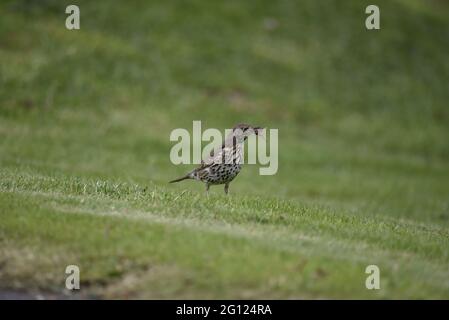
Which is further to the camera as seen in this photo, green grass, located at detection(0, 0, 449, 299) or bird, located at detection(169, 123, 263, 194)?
bird, located at detection(169, 123, 263, 194)

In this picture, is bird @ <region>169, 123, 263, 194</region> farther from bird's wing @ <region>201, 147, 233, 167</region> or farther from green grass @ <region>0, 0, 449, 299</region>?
green grass @ <region>0, 0, 449, 299</region>

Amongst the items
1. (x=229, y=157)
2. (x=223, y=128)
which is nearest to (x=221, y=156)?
(x=229, y=157)

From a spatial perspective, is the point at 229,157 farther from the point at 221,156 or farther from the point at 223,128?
the point at 223,128

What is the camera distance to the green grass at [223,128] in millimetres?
10492

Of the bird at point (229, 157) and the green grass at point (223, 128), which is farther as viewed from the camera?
the bird at point (229, 157)

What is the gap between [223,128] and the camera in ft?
111

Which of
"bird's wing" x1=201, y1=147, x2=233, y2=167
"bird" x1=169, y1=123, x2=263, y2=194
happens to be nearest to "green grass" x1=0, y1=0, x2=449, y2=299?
"bird" x1=169, y1=123, x2=263, y2=194

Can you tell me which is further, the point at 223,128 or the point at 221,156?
the point at 223,128

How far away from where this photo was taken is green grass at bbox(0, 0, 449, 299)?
34.4 ft

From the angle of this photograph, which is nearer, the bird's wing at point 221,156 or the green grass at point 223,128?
the green grass at point 223,128

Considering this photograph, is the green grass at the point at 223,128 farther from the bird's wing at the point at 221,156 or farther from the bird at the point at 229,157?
the bird's wing at the point at 221,156

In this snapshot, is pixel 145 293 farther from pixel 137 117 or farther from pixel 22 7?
pixel 22 7

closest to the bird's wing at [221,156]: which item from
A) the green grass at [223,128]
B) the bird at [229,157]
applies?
the bird at [229,157]

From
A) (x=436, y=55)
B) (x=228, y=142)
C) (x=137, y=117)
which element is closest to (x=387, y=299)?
(x=228, y=142)
